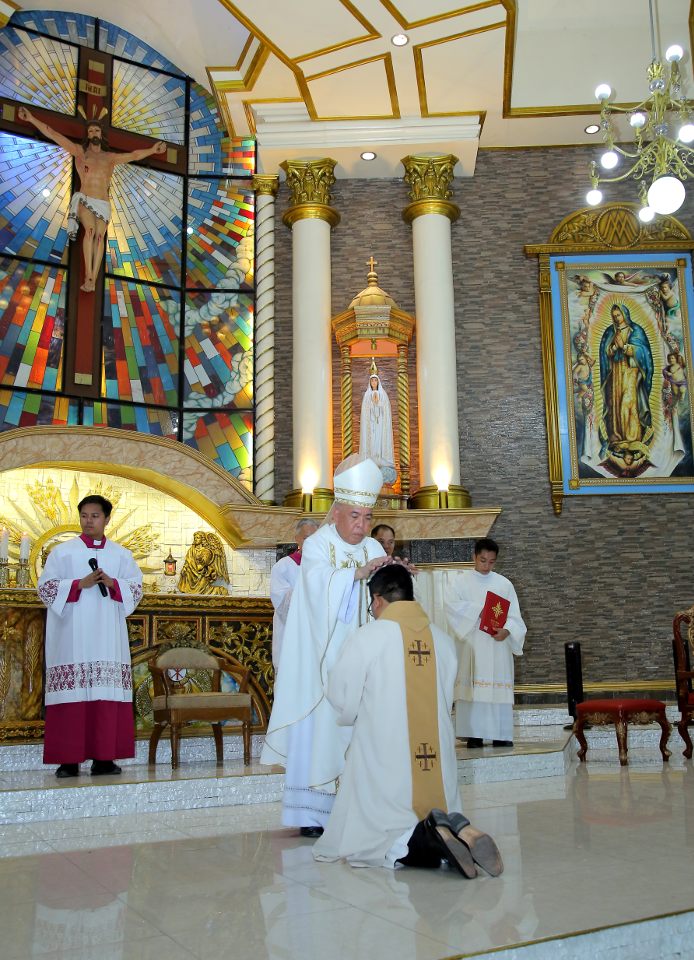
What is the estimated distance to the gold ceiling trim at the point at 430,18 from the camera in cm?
1030

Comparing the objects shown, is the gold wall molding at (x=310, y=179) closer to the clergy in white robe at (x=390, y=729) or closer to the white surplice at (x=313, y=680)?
the white surplice at (x=313, y=680)

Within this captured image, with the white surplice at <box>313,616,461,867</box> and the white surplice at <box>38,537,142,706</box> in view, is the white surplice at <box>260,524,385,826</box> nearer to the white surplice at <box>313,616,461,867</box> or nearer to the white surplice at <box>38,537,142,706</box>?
the white surplice at <box>313,616,461,867</box>

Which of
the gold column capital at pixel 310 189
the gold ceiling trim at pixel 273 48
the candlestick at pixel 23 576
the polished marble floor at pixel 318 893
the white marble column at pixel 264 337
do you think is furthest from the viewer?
the gold column capital at pixel 310 189

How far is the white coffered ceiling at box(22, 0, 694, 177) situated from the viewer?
10.5m

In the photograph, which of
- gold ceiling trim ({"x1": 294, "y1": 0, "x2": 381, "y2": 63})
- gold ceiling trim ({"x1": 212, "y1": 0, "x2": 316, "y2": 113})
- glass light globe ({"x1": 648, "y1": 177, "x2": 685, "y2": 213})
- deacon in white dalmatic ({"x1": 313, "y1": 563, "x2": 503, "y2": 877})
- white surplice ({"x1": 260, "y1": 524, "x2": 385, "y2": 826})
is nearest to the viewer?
deacon in white dalmatic ({"x1": 313, "y1": 563, "x2": 503, "y2": 877})

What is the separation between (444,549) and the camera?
1066 centimetres

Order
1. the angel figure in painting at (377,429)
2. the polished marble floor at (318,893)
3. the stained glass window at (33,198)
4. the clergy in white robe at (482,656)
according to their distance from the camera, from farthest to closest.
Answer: the stained glass window at (33,198), the angel figure in painting at (377,429), the clergy in white robe at (482,656), the polished marble floor at (318,893)

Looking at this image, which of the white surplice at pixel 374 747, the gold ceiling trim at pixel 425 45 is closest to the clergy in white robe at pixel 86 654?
the white surplice at pixel 374 747

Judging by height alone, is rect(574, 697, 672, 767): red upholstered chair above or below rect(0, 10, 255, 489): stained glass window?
below

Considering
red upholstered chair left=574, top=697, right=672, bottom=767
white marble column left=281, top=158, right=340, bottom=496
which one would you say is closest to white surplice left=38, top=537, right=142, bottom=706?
red upholstered chair left=574, top=697, right=672, bottom=767

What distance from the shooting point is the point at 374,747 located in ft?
12.8

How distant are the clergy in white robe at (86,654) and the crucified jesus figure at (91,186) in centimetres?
511

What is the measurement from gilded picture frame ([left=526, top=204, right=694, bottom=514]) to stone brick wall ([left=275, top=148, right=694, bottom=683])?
194 millimetres

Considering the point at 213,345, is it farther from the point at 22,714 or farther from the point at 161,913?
the point at 161,913
